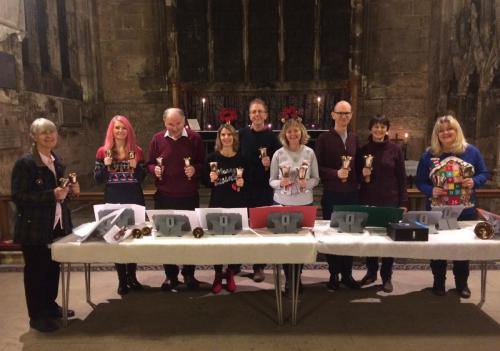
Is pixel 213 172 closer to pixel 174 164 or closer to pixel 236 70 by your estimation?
pixel 174 164

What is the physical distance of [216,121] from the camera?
31.1 ft

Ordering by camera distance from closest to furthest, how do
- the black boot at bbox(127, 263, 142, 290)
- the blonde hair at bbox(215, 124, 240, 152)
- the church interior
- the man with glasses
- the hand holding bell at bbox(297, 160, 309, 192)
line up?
the hand holding bell at bbox(297, 160, 309, 192) < the blonde hair at bbox(215, 124, 240, 152) < the man with glasses < the black boot at bbox(127, 263, 142, 290) < the church interior

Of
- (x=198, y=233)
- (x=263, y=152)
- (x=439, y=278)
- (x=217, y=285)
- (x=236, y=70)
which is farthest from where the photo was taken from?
(x=236, y=70)

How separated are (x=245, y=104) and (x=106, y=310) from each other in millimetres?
6796

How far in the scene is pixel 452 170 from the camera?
3547 millimetres

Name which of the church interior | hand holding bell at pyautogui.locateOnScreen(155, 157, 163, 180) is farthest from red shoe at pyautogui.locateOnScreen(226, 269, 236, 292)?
hand holding bell at pyautogui.locateOnScreen(155, 157, 163, 180)

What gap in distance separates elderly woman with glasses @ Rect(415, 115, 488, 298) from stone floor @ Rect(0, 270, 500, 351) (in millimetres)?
503

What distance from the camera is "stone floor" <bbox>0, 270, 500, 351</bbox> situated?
306 cm

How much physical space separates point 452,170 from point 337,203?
Answer: 3.38 feet

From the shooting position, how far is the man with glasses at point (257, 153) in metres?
3.93

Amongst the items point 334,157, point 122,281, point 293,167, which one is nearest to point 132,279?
point 122,281

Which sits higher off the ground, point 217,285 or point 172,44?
point 172,44

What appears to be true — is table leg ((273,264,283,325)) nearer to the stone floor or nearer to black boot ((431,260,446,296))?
the stone floor

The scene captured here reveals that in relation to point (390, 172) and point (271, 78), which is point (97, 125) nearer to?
point (271, 78)
